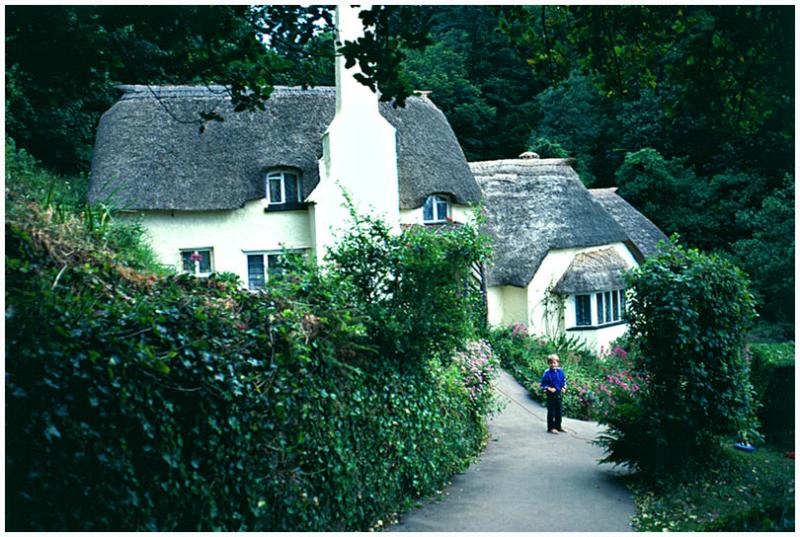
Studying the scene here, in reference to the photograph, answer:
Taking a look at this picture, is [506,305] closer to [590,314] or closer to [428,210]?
[590,314]

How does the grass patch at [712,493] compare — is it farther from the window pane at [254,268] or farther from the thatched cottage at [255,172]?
the window pane at [254,268]

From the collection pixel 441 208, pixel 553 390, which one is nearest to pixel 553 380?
pixel 553 390

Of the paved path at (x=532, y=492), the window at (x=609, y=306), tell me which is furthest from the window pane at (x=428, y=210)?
the paved path at (x=532, y=492)

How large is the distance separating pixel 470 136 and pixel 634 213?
8.89 m

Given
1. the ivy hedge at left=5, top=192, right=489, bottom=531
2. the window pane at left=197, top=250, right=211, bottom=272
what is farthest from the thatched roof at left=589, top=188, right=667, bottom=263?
the ivy hedge at left=5, top=192, right=489, bottom=531

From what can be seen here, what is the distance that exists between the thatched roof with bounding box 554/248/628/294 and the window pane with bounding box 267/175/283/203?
9642 mm

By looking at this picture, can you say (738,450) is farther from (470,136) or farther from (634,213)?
(470,136)

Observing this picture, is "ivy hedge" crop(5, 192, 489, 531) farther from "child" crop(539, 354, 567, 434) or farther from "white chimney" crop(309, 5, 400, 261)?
"white chimney" crop(309, 5, 400, 261)

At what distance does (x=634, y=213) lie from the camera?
32.5 metres

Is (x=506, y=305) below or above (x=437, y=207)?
below

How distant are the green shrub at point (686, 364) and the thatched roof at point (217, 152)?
11.9m

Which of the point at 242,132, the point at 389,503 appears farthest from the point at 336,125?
the point at 389,503

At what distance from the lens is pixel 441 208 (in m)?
24.3

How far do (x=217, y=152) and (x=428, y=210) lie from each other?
646cm
